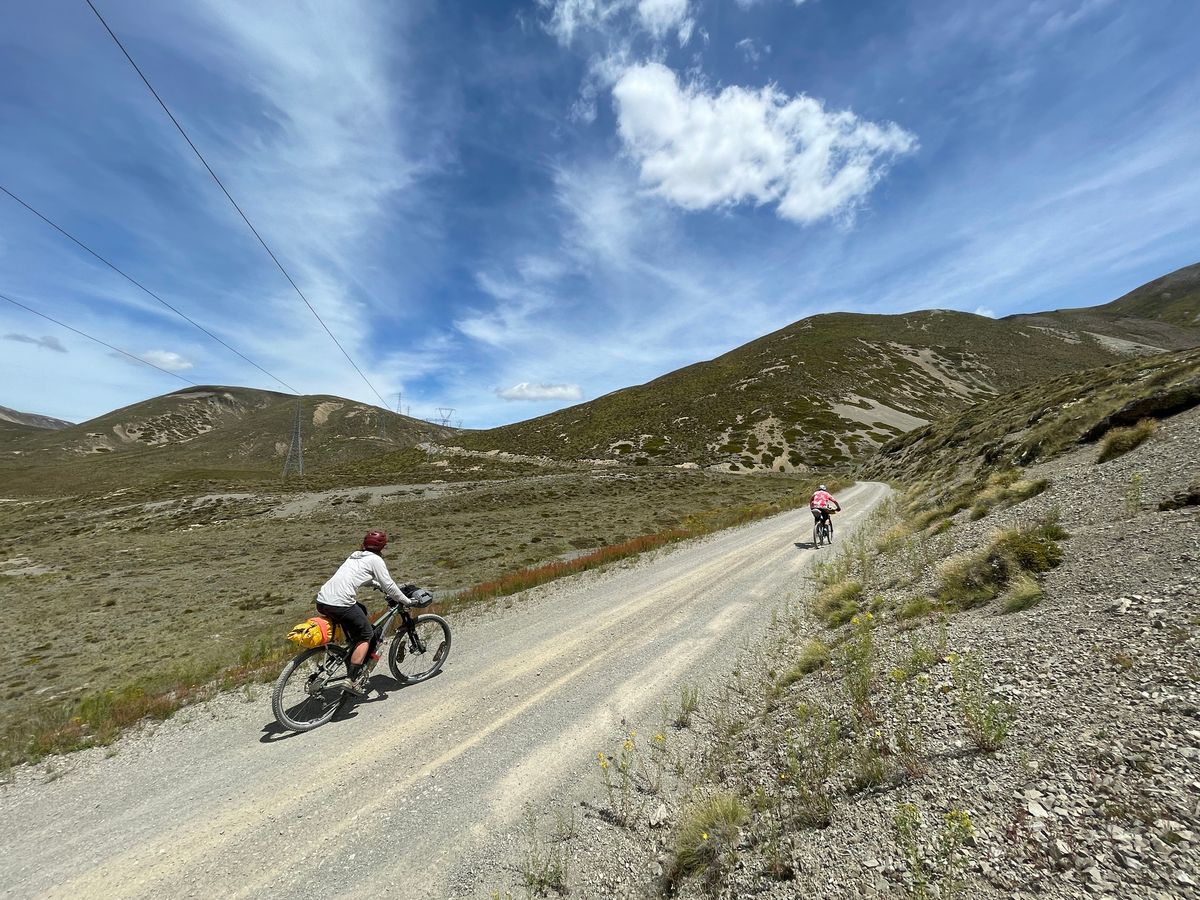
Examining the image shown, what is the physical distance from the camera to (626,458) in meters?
88.1

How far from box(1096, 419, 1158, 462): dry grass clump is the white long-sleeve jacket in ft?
61.1

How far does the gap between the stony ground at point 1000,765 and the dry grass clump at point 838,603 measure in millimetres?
1920

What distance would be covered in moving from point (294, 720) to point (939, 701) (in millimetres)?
9346

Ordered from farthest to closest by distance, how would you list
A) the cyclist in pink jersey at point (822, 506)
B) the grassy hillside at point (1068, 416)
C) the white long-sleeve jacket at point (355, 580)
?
the cyclist in pink jersey at point (822, 506) < the grassy hillside at point (1068, 416) < the white long-sleeve jacket at point (355, 580)

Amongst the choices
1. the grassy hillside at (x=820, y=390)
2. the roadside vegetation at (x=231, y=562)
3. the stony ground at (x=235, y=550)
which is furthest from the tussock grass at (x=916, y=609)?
the grassy hillside at (x=820, y=390)

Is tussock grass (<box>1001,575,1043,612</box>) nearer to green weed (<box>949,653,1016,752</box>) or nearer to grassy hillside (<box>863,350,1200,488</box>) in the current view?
green weed (<box>949,653,1016,752</box>)

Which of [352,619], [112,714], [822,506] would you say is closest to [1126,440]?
[822,506]

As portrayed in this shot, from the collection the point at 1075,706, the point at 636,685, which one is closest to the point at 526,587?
Result: the point at 636,685

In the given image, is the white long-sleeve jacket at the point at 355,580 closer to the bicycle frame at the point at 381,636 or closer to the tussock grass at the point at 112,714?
the bicycle frame at the point at 381,636

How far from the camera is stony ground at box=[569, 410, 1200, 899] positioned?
11.1 feet

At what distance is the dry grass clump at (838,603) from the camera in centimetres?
1043

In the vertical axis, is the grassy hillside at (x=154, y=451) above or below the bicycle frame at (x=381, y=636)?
above

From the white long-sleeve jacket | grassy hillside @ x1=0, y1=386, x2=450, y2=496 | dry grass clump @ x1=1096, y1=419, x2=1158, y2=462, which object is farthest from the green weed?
grassy hillside @ x1=0, y1=386, x2=450, y2=496

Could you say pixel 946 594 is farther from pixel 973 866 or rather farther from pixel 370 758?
pixel 370 758
